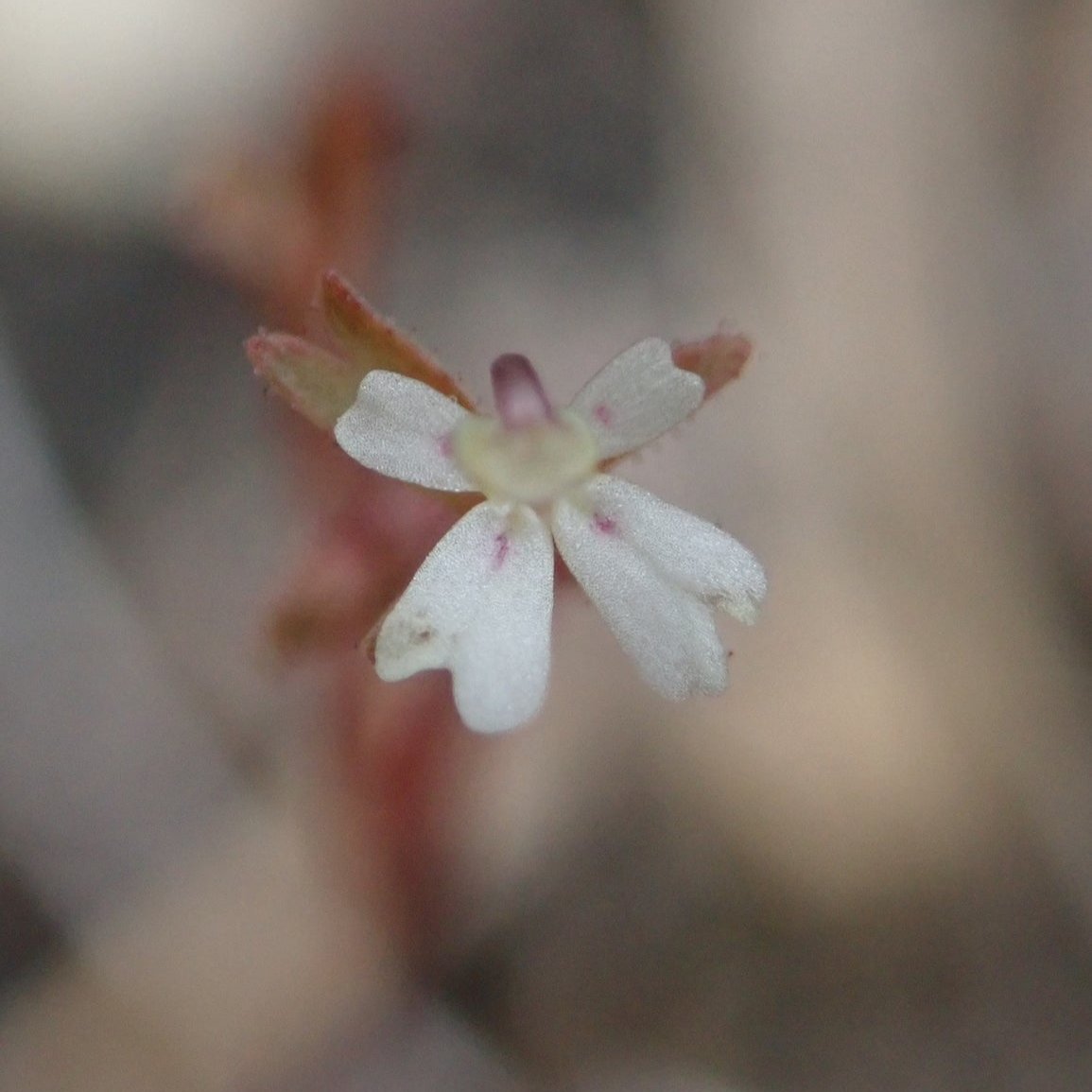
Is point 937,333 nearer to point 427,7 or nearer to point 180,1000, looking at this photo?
point 427,7

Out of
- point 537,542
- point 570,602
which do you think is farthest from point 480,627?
point 570,602

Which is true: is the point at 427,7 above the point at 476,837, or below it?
above

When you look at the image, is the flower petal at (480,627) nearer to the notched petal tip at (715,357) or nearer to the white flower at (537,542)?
the white flower at (537,542)

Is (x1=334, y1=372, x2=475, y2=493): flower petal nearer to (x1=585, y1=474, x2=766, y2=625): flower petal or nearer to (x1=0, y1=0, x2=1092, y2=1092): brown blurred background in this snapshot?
(x1=585, y1=474, x2=766, y2=625): flower petal

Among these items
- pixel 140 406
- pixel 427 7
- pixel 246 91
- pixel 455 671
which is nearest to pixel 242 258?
pixel 140 406

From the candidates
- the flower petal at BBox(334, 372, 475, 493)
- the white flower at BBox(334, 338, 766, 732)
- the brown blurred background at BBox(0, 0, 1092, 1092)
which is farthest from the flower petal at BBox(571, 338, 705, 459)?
the brown blurred background at BBox(0, 0, 1092, 1092)

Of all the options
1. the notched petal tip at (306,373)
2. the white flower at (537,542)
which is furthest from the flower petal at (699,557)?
the notched petal tip at (306,373)

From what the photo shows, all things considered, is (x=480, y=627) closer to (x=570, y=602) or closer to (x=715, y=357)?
(x=715, y=357)
